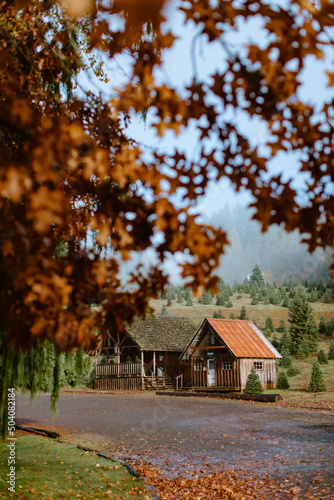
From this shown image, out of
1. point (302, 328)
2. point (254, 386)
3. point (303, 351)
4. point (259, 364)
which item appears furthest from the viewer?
point (302, 328)

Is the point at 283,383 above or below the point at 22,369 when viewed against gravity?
below

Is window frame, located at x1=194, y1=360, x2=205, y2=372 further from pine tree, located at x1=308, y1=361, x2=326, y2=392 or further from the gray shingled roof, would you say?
pine tree, located at x1=308, y1=361, x2=326, y2=392

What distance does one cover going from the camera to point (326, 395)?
2662 cm

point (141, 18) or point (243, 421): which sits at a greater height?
point (141, 18)

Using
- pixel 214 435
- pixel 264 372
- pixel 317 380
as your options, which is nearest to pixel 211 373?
pixel 264 372

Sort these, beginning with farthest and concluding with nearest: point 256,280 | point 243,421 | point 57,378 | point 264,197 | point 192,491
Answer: point 256,280, point 243,421, point 192,491, point 57,378, point 264,197

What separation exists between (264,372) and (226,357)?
3.09 meters

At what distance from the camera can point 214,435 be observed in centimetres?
1440

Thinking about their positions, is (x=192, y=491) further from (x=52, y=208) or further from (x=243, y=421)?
(x=243, y=421)

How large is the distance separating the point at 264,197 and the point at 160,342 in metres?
36.3

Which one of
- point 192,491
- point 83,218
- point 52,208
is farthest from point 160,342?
point 52,208

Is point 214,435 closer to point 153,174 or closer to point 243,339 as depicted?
point 153,174

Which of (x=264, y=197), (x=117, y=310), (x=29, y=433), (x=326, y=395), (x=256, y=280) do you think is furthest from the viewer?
(x=256, y=280)

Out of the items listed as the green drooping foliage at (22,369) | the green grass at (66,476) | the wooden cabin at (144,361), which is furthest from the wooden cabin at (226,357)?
the green drooping foliage at (22,369)
